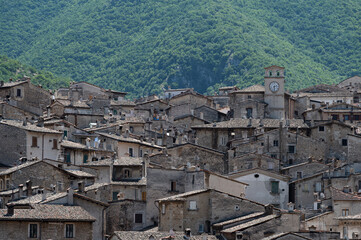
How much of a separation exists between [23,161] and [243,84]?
93.0 metres

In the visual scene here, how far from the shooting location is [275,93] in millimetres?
104312

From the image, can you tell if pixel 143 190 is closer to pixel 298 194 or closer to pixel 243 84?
pixel 298 194

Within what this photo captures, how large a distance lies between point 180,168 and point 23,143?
39.8 feet

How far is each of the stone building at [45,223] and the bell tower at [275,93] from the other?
4676 centimetres

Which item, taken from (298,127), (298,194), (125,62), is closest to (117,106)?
(298,127)

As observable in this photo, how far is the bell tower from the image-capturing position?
104m

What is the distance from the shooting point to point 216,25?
19875cm

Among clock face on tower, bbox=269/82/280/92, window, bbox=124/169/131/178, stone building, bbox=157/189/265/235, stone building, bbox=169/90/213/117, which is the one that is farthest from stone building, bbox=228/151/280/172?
stone building, bbox=169/90/213/117

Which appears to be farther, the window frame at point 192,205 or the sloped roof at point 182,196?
the window frame at point 192,205

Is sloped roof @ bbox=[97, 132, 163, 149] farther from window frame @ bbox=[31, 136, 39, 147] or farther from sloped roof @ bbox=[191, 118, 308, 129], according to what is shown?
window frame @ bbox=[31, 136, 39, 147]

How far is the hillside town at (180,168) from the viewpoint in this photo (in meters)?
59.0

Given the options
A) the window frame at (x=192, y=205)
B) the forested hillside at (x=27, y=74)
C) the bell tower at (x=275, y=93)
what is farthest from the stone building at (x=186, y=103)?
the window frame at (x=192, y=205)

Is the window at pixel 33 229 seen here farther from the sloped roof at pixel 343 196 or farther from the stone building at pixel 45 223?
the sloped roof at pixel 343 196

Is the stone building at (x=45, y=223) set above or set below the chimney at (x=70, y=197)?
below
